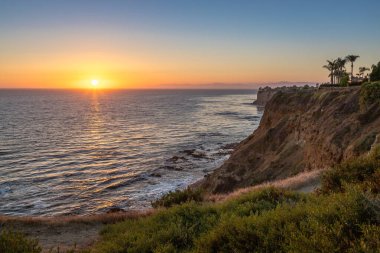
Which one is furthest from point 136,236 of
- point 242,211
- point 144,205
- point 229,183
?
point 229,183

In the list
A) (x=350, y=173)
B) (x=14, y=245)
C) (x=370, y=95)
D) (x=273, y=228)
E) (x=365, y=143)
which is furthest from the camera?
(x=370, y=95)

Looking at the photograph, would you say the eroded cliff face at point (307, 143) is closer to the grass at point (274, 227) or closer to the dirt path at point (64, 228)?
the grass at point (274, 227)

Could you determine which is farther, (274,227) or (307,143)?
(307,143)

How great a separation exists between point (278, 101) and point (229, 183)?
22.7 m

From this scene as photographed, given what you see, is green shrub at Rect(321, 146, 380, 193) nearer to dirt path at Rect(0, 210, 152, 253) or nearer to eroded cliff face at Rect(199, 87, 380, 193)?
eroded cliff face at Rect(199, 87, 380, 193)

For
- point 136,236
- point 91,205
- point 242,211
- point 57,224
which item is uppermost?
point 242,211

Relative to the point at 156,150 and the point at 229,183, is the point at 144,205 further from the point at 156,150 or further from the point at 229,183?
the point at 156,150

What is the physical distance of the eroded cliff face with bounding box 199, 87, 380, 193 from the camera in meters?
24.7

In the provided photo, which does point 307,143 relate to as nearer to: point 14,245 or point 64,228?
point 64,228

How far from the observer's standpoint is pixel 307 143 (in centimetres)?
3170

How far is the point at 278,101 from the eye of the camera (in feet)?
166

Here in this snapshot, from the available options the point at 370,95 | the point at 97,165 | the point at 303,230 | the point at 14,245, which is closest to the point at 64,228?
the point at 14,245

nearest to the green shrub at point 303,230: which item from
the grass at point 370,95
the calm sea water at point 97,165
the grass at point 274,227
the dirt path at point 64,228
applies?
the grass at point 274,227

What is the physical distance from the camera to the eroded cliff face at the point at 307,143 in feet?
81.0
